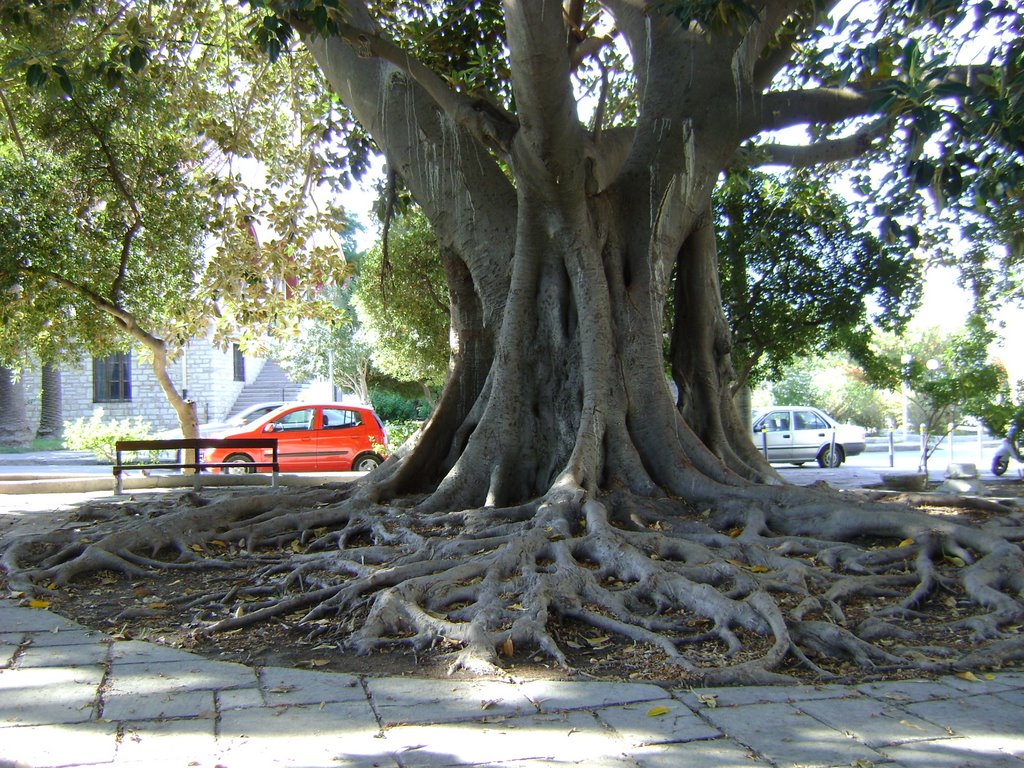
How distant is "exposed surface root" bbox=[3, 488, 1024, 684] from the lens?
4371 mm

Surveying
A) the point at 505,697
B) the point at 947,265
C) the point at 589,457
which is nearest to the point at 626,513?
the point at 589,457

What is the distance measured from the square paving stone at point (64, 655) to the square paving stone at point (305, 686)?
893 mm

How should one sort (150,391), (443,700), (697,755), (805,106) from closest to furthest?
1. (697,755)
2. (443,700)
3. (805,106)
4. (150,391)

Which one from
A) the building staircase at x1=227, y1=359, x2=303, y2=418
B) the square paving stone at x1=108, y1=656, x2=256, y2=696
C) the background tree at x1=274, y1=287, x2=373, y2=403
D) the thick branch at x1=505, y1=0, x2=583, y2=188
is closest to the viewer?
the square paving stone at x1=108, y1=656, x2=256, y2=696

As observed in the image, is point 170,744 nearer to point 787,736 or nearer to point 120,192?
point 787,736

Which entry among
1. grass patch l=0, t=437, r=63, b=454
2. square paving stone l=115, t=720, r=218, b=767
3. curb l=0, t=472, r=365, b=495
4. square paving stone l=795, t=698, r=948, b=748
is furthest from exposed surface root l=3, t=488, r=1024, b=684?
grass patch l=0, t=437, r=63, b=454

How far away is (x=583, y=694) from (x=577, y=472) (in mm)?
3205

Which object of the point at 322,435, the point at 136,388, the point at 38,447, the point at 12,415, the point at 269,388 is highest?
the point at 269,388

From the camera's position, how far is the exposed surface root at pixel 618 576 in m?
4.37

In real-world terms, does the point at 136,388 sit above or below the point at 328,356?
below

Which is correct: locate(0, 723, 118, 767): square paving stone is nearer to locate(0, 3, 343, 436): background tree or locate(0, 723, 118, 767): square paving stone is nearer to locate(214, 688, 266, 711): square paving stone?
locate(214, 688, 266, 711): square paving stone

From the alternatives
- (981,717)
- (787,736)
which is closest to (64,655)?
(787,736)

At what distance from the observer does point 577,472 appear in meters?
6.84

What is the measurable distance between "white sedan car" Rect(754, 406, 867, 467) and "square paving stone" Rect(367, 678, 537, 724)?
19.2 m
